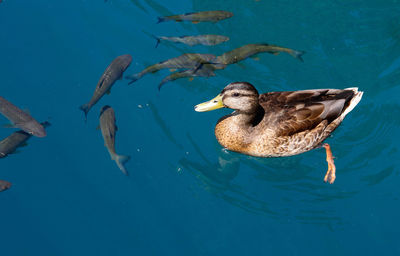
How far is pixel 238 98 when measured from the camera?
170 inches

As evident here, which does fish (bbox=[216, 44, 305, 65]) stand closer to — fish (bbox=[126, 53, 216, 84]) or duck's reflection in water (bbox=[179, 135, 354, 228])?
fish (bbox=[126, 53, 216, 84])

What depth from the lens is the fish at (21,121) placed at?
442cm

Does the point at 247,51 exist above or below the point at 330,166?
above

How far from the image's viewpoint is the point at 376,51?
→ 6.16 meters

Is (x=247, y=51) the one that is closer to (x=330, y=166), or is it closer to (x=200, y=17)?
(x=200, y=17)

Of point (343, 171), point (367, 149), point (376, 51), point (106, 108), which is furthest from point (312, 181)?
point (106, 108)

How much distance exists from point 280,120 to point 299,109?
0.26 metres

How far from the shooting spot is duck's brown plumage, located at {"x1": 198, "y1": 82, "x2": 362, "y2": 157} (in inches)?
180

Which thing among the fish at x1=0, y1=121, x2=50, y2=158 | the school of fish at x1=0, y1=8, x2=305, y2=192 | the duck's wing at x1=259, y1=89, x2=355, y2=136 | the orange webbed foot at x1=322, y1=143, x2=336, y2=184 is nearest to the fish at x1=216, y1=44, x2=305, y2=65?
the school of fish at x1=0, y1=8, x2=305, y2=192

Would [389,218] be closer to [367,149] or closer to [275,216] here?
[367,149]

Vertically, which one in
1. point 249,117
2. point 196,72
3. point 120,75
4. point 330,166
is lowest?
point 330,166

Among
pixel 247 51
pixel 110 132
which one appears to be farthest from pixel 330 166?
pixel 110 132

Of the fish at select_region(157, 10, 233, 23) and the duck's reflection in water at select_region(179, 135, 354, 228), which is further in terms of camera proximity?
the duck's reflection in water at select_region(179, 135, 354, 228)

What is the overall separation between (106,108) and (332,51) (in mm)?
3640
